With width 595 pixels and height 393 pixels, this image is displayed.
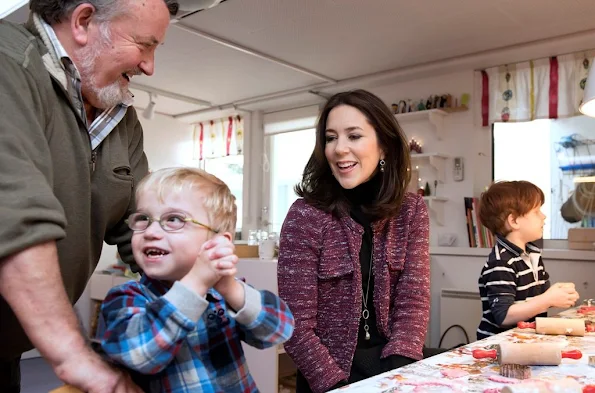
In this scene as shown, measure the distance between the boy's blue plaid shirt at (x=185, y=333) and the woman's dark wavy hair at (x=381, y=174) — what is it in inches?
24.4

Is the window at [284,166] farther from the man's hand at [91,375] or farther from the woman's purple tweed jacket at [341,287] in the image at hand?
the man's hand at [91,375]

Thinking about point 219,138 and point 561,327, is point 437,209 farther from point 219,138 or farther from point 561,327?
point 561,327

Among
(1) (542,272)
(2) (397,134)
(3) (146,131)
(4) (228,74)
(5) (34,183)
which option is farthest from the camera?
(3) (146,131)

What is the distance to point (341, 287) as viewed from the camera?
146 centimetres

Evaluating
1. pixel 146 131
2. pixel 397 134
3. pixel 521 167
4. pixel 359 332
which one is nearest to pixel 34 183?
Answer: pixel 359 332

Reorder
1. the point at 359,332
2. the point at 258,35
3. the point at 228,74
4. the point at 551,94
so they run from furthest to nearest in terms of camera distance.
A: the point at 228,74, the point at 551,94, the point at 258,35, the point at 359,332

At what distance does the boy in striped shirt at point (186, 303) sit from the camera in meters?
0.80

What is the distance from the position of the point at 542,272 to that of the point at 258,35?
2592 mm

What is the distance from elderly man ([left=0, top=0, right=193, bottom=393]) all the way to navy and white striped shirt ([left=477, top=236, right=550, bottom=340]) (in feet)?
4.12

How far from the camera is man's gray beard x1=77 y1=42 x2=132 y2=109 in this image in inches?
47.4

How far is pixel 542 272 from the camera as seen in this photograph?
2213 millimetres

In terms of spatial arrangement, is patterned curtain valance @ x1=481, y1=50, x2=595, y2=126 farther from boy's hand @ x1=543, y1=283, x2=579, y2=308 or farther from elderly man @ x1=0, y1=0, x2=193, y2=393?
elderly man @ x1=0, y1=0, x2=193, y2=393

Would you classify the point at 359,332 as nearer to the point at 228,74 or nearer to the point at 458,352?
the point at 458,352

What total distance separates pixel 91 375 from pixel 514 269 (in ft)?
5.42
